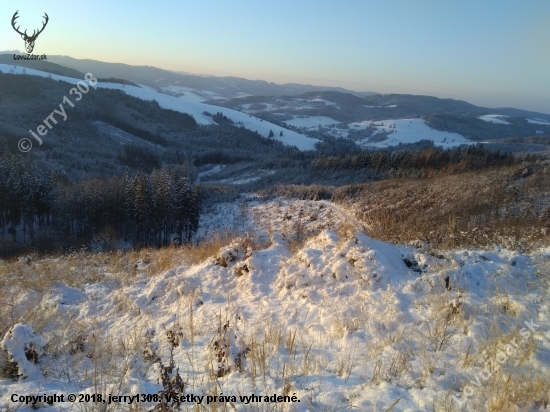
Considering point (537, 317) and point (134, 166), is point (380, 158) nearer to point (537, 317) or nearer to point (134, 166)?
A: point (537, 317)

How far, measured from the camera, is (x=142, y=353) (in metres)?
3.68

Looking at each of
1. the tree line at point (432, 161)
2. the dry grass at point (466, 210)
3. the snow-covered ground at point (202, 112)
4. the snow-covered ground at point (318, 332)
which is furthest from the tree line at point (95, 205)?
the snow-covered ground at point (202, 112)

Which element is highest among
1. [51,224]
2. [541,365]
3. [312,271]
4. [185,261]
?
[541,365]

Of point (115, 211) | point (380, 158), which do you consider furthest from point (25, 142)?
point (380, 158)

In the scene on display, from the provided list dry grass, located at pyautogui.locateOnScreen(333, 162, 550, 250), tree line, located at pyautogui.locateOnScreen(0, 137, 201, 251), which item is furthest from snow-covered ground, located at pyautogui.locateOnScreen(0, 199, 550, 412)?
tree line, located at pyautogui.locateOnScreen(0, 137, 201, 251)

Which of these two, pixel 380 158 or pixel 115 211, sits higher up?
pixel 380 158

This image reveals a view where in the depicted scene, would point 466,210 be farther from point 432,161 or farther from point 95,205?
point 95,205

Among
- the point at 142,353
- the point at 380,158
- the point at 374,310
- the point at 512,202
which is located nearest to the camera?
the point at 142,353

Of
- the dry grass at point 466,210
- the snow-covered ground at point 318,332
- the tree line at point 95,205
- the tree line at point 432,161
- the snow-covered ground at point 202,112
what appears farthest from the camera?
the snow-covered ground at point 202,112

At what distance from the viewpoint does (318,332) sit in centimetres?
397

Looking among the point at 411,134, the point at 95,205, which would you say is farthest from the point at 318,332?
the point at 411,134

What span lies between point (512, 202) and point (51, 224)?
155 ft

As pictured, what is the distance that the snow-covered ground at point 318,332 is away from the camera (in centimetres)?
263

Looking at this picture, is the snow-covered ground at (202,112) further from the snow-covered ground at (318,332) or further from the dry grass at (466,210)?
the snow-covered ground at (318,332)
